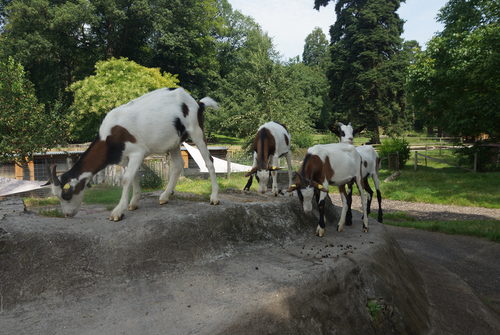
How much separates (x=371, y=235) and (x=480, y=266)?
380 centimetres

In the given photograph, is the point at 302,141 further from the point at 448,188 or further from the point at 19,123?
the point at 19,123

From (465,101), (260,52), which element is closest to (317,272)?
(465,101)

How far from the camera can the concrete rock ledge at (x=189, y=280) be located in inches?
135

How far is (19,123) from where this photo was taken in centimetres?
1598

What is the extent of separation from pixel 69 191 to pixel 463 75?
21.3m

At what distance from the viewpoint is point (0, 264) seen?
3.97 meters

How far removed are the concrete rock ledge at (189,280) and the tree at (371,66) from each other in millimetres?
34822

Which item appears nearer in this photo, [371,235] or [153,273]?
[153,273]

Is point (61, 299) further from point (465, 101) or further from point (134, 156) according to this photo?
point (465, 101)

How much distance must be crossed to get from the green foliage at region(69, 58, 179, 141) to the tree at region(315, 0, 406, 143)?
21.0m

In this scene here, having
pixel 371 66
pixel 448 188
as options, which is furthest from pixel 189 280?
pixel 371 66

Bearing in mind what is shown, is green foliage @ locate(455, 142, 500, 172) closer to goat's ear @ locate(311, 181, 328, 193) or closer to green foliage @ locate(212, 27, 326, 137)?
green foliage @ locate(212, 27, 326, 137)

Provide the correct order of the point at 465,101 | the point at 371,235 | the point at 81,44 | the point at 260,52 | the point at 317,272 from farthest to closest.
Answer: the point at 81,44 < the point at 260,52 < the point at 465,101 < the point at 371,235 < the point at 317,272

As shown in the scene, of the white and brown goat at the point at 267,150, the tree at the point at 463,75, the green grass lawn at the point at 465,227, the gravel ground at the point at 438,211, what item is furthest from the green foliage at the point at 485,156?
the white and brown goat at the point at 267,150
